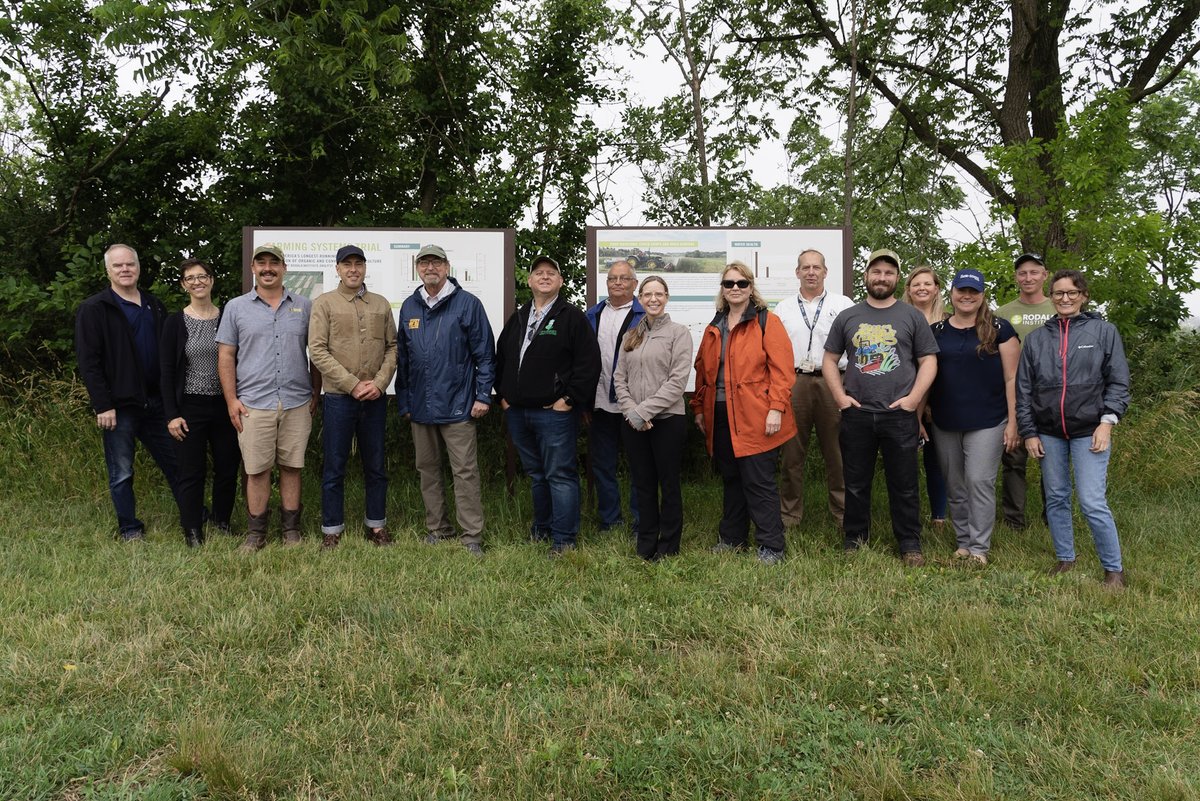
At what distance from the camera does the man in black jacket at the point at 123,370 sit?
5547 mm

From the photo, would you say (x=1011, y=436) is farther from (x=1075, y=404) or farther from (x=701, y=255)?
(x=701, y=255)

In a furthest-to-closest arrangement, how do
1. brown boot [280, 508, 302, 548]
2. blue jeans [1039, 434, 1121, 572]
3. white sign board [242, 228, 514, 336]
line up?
white sign board [242, 228, 514, 336]
brown boot [280, 508, 302, 548]
blue jeans [1039, 434, 1121, 572]

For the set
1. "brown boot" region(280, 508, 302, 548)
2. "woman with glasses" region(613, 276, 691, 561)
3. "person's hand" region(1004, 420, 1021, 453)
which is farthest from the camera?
"brown boot" region(280, 508, 302, 548)

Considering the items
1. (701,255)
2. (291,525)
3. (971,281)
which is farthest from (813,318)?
(291,525)

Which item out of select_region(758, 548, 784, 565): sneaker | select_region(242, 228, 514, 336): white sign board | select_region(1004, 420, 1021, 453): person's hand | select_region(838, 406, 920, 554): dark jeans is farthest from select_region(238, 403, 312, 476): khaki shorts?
select_region(1004, 420, 1021, 453): person's hand

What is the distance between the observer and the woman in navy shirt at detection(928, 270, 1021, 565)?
5.05 m

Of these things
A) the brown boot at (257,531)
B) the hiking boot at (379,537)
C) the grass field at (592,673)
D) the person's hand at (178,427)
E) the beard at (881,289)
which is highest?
the beard at (881,289)

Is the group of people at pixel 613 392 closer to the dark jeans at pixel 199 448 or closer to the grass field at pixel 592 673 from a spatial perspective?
the dark jeans at pixel 199 448

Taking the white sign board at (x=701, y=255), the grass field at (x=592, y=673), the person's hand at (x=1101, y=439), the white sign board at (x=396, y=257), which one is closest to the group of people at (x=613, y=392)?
the person's hand at (x=1101, y=439)

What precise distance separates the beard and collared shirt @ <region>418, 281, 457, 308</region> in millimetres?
2849

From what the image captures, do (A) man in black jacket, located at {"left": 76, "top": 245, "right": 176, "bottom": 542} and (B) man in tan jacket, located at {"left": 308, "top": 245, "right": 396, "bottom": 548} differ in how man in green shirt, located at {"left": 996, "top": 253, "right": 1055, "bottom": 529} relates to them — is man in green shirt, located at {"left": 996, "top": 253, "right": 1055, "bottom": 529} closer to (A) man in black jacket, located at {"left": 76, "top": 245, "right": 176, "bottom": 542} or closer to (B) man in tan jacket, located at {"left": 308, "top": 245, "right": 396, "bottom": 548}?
(B) man in tan jacket, located at {"left": 308, "top": 245, "right": 396, "bottom": 548}

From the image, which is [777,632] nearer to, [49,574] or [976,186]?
[49,574]

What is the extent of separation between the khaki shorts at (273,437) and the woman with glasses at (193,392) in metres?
0.30

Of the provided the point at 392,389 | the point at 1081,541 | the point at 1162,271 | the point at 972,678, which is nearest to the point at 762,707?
the point at 972,678
